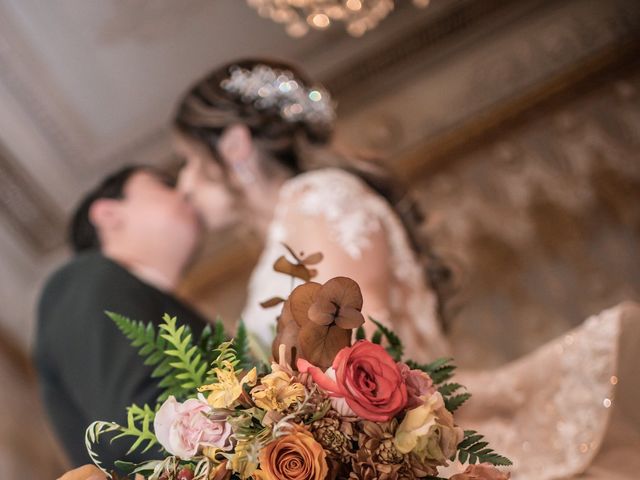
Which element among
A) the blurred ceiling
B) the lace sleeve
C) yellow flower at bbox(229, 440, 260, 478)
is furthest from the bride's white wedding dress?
the blurred ceiling

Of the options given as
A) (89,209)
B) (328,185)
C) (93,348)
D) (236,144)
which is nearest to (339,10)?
(236,144)

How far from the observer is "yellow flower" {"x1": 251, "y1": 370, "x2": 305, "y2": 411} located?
134cm

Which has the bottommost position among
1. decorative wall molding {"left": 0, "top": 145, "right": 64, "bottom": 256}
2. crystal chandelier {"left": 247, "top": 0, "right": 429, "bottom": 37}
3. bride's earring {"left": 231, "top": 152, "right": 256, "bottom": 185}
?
bride's earring {"left": 231, "top": 152, "right": 256, "bottom": 185}

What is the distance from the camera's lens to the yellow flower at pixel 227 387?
1353mm

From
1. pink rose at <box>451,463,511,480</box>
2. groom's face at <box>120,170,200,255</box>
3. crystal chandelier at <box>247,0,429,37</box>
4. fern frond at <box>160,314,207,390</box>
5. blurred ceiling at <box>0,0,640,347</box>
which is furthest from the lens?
blurred ceiling at <box>0,0,640,347</box>

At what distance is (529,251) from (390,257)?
2007 millimetres

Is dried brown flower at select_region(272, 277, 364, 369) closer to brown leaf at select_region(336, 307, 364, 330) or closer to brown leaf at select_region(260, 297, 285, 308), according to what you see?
brown leaf at select_region(336, 307, 364, 330)

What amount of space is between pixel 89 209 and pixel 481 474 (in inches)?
86.8

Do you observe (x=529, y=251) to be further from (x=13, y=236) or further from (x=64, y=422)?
(x=13, y=236)

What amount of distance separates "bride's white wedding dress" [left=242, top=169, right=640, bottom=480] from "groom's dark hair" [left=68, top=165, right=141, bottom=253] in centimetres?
71

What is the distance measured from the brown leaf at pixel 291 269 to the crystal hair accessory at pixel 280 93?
5.39 ft

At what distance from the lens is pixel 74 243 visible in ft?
10.9

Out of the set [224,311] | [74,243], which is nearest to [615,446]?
[74,243]

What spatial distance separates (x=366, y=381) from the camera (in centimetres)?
136
